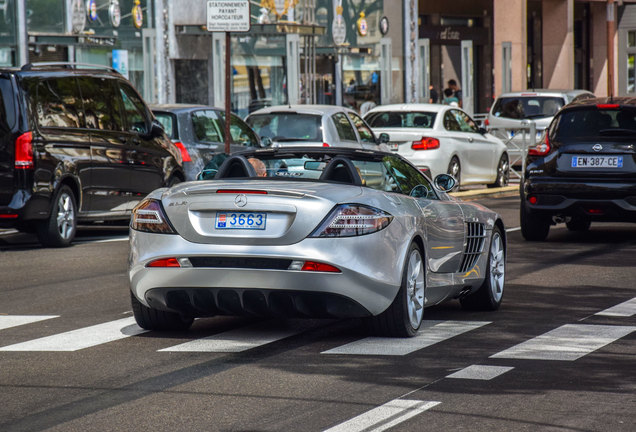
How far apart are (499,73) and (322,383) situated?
3619cm

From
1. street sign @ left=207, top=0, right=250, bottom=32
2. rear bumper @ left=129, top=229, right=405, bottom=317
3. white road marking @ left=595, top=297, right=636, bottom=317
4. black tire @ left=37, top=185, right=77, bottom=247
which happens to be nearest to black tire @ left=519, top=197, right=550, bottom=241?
street sign @ left=207, top=0, right=250, bottom=32

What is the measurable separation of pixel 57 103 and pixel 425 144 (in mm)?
9079

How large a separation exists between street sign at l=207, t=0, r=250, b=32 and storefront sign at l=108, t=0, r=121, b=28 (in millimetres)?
9848

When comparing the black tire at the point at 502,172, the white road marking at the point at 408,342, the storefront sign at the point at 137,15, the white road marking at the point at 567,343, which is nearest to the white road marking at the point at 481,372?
the white road marking at the point at 567,343

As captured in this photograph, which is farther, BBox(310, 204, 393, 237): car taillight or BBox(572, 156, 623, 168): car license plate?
BBox(572, 156, 623, 168): car license plate

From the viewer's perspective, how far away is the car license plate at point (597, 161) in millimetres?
15156

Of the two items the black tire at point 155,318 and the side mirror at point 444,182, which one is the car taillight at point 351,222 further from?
the side mirror at point 444,182

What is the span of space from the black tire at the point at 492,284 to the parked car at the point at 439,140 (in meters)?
12.2

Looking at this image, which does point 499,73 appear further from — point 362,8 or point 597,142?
point 597,142

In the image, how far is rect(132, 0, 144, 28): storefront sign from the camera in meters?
28.2

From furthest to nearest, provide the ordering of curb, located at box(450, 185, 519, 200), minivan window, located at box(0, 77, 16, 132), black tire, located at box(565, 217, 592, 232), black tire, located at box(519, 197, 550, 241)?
curb, located at box(450, 185, 519, 200), black tire, located at box(565, 217, 592, 232), black tire, located at box(519, 197, 550, 241), minivan window, located at box(0, 77, 16, 132)

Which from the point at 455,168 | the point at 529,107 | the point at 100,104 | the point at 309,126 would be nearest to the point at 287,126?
the point at 309,126

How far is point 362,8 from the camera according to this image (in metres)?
36.2

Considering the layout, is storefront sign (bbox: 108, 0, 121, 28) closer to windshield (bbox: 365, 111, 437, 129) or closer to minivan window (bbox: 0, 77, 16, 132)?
windshield (bbox: 365, 111, 437, 129)
